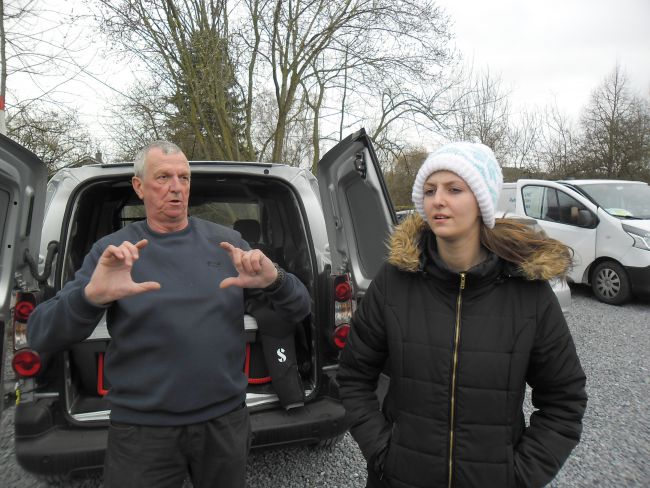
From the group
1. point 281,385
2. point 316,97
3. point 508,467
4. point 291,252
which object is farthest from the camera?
point 316,97

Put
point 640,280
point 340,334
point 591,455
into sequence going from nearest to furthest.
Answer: point 340,334, point 591,455, point 640,280

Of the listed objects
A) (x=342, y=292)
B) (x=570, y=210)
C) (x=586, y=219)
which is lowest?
(x=342, y=292)

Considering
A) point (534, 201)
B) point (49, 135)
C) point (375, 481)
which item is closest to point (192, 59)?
point (49, 135)

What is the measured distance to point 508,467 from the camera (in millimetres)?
1254

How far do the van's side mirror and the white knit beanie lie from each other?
647cm

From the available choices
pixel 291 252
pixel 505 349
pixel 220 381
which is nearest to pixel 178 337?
pixel 220 381

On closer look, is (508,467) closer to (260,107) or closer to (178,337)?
(178,337)

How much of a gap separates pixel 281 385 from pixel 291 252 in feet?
4.08

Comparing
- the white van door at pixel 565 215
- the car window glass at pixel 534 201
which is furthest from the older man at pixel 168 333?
the car window glass at pixel 534 201

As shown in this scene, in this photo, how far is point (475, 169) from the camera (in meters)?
1.31

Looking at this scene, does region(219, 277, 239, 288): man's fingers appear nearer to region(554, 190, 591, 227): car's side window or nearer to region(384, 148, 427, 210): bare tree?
region(554, 190, 591, 227): car's side window

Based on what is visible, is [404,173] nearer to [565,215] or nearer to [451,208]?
[565,215]

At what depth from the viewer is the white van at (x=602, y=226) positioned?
20.6 feet

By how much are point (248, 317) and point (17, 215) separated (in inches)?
49.1
